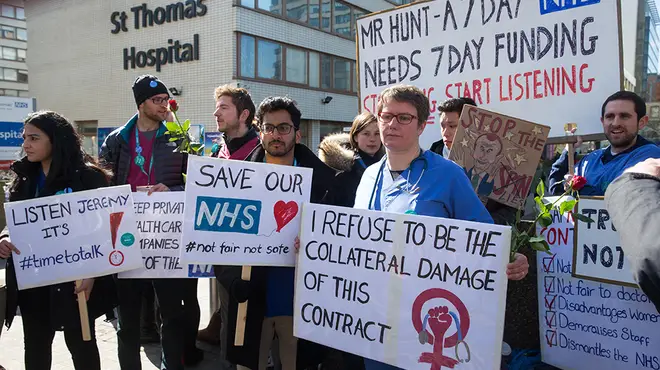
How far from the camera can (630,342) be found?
2.73 m

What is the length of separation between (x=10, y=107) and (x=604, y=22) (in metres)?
12.1

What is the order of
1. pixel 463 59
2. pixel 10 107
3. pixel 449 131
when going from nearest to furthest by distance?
pixel 449 131, pixel 463 59, pixel 10 107

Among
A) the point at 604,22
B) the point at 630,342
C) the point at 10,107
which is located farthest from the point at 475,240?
the point at 10,107

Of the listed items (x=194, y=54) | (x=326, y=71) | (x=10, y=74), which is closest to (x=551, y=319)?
(x=194, y=54)

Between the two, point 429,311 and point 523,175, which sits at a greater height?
point 523,175

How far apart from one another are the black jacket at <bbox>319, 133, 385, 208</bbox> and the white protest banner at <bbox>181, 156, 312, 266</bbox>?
0.35 m

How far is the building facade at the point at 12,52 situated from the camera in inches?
1619

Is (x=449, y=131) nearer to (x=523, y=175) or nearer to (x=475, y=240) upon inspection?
(x=523, y=175)

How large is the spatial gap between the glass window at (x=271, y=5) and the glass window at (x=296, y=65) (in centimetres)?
155

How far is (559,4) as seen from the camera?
3.28 metres

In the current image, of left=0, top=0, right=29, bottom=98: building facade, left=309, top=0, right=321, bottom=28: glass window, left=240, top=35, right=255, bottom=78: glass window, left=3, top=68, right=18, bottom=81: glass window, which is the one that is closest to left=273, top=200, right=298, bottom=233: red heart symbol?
left=240, top=35, right=255, bottom=78: glass window

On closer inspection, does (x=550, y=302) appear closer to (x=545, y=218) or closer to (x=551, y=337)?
(x=551, y=337)

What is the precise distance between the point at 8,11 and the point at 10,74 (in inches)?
226

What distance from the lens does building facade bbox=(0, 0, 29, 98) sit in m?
41.1
